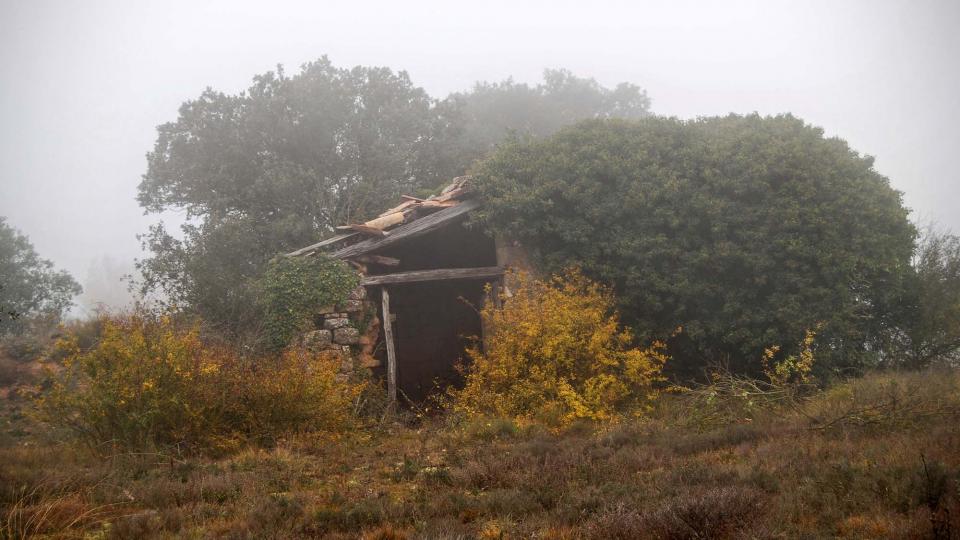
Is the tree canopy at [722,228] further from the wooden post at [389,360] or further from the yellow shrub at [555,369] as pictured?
the wooden post at [389,360]

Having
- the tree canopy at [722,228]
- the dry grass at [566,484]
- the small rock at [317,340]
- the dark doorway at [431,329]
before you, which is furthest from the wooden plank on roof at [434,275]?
the dry grass at [566,484]

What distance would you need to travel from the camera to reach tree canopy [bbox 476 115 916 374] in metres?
9.97

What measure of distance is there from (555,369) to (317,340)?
13.7 ft

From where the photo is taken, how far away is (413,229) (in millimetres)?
11195

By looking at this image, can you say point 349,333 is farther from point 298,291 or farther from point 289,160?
point 289,160

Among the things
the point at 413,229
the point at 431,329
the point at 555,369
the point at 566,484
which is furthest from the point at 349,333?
the point at 566,484

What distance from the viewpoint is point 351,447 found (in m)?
7.63

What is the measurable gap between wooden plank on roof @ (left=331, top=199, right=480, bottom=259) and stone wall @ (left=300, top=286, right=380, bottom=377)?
76cm

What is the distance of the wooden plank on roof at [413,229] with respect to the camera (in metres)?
10.9

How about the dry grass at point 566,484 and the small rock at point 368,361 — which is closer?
the dry grass at point 566,484

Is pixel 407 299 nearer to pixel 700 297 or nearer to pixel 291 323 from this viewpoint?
pixel 291 323

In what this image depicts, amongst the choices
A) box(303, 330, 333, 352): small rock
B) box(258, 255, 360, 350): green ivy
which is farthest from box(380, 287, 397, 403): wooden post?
box(303, 330, 333, 352): small rock

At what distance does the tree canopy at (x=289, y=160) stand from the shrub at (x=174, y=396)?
10027 mm

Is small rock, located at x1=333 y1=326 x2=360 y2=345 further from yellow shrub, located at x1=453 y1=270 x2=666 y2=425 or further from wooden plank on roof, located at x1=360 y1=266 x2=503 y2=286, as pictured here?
yellow shrub, located at x1=453 y1=270 x2=666 y2=425
